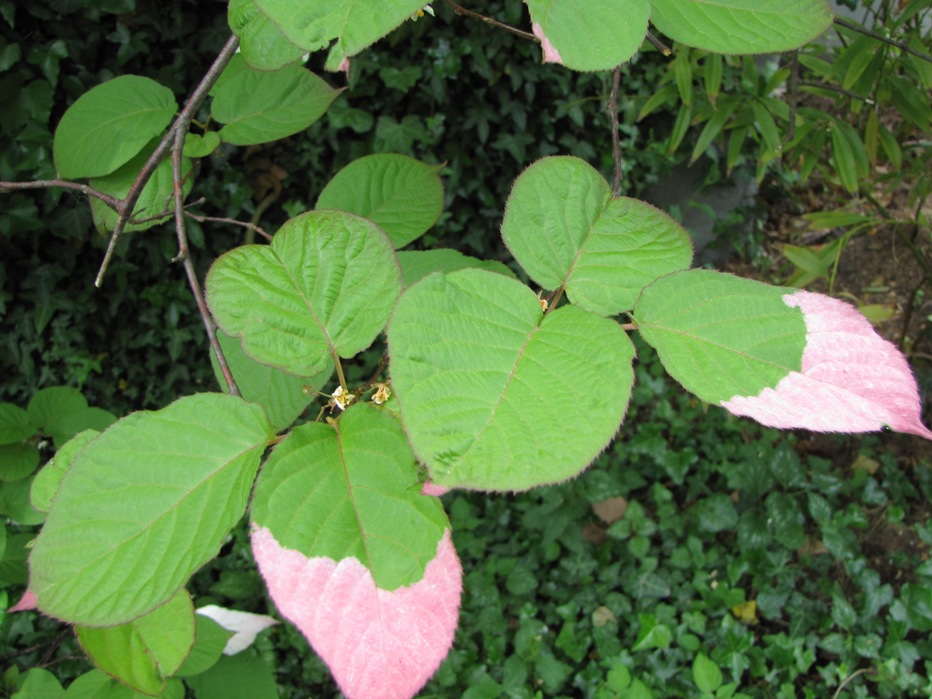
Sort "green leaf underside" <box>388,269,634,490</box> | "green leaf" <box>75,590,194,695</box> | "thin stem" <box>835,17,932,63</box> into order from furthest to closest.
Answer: "thin stem" <box>835,17,932,63</box>
"green leaf" <box>75,590,194,695</box>
"green leaf underside" <box>388,269,634,490</box>

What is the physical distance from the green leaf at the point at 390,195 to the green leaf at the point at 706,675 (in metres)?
1.73

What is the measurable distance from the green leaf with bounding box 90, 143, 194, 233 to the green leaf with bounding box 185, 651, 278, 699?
92 cm

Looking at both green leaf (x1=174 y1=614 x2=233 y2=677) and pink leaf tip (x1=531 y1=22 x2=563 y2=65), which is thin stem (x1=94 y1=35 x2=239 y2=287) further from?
green leaf (x1=174 y1=614 x2=233 y2=677)

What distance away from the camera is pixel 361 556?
1.59ft

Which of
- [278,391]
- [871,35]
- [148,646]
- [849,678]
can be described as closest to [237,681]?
[148,646]

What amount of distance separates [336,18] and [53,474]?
0.58 meters

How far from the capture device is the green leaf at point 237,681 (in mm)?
1359

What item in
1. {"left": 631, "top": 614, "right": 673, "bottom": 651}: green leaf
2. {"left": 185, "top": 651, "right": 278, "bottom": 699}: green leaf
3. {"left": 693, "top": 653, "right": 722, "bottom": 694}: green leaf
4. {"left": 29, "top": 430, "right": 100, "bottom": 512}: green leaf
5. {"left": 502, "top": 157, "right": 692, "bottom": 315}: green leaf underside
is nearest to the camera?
{"left": 502, "top": 157, "right": 692, "bottom": 315}: green leaf underside

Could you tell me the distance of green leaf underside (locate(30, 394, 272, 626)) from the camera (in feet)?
1.56

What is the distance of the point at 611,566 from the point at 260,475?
2154 mm

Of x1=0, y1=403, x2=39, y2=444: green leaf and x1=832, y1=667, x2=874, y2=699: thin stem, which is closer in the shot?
x1=0, y1=403, x2=39, y2=444: green leaf

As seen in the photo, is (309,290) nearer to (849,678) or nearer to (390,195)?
(390,195)

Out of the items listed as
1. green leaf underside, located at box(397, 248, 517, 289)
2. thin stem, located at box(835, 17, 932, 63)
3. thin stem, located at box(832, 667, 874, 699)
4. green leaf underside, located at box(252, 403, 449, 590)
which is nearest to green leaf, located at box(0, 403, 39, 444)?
green leaf underside, located at box(397, 248, 517, 289)

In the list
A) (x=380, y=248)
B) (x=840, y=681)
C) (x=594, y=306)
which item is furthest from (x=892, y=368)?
(x=840, y=681)
